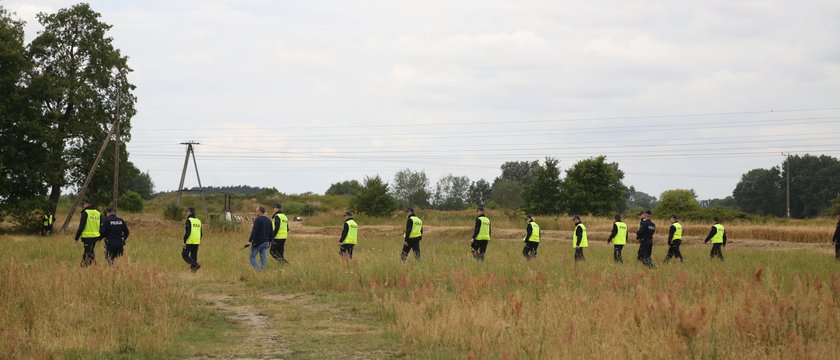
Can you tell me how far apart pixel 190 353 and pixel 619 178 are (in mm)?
65374

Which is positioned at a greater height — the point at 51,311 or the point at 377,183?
the point at 377,183

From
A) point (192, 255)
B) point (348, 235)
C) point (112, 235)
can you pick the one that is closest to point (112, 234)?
point (112, 235)

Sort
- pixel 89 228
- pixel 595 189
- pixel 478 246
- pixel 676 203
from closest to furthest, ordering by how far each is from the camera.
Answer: pixel 89 228, pixel 478 246, pixel 595 189, pixel 676 203

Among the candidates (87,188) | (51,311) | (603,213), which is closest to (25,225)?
(87,188)

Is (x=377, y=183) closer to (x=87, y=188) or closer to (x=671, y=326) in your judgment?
(x=87, y=188)

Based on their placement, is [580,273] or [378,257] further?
[378,257]

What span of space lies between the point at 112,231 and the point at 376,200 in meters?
44.9

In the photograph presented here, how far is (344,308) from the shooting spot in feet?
44.9

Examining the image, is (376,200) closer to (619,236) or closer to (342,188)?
(619,236)

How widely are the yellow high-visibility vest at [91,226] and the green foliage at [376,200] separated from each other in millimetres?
44376

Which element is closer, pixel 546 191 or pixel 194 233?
pixel 194 233

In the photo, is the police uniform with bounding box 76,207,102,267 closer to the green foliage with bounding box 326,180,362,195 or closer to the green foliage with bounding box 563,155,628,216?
the green foliage with bounding box 563,155,628,216

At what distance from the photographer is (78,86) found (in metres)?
41.4

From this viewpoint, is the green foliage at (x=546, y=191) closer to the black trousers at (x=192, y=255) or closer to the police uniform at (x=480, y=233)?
the police uniform at (x=480, y=233)
